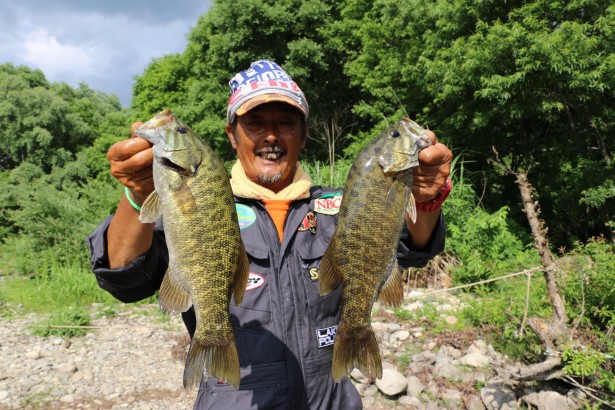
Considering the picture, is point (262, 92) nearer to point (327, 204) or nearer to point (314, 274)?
point (327, 204)

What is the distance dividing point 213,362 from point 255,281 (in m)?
0.53

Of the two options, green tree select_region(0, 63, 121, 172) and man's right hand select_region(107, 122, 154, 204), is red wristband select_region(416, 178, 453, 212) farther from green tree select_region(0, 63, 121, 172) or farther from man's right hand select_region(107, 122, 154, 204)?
green tree select_region(0, 63, 121, 172)

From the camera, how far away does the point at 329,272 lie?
2.31 meters

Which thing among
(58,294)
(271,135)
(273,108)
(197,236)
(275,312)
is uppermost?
(273,108)

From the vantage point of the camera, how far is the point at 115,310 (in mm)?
8930

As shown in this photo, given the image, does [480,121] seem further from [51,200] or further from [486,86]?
[51,200]

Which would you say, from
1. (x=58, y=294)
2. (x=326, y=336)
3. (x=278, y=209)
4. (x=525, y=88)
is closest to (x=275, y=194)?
(x=278, y=209)

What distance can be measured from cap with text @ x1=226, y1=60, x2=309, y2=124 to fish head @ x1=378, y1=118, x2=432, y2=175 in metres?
0.78

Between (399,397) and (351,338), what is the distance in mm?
3425

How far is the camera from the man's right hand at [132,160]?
2.00m

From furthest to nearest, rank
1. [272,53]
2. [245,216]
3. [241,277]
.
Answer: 1. [272,53]
2. [245,216]
3. [241,277]

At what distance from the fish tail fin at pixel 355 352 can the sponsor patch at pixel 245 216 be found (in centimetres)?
82

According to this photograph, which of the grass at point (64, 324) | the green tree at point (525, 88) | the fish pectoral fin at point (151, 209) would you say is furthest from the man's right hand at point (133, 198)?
the green tree at point (525, 88)

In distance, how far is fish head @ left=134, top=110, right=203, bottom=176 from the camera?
2018 millimetres
